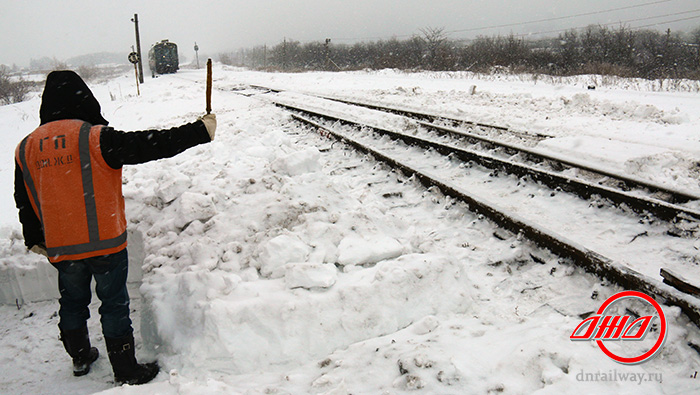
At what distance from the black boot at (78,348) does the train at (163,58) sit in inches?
1743

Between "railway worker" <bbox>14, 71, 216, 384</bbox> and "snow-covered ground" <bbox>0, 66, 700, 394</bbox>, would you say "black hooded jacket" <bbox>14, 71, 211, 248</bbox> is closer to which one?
"railway worker" <bbox>14, 71, 216, 384</bbox>

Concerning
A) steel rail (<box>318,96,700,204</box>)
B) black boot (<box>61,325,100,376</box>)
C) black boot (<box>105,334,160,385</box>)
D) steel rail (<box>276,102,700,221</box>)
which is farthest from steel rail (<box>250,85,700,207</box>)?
black boot (<box>61,325,100,376</box>)

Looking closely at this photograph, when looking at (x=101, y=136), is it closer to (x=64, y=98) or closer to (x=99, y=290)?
(x=64, y=98)

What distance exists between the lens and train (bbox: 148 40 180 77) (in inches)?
1620

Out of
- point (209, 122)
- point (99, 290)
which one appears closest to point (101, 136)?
point (209, 122)

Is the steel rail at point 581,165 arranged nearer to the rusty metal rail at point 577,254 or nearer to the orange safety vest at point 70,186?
the rusty metal rail at point 577,254

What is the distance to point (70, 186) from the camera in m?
2.33

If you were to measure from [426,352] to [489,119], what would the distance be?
28.8 feet

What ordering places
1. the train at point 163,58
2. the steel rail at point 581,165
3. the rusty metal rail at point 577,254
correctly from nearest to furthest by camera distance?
the rusty metal rail at point 577,254 → the steel rail at point 581,165 → the train at point 163,58

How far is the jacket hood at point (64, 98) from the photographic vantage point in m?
2.37

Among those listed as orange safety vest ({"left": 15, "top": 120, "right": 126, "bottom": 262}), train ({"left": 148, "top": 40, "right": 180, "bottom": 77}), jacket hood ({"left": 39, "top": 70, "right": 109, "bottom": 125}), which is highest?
train ({"left": 148, "top": 40, "right": 180, "bottom": 77})

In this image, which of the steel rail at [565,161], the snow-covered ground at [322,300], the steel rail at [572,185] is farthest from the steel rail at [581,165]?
the snow-covered ground at [322,300]

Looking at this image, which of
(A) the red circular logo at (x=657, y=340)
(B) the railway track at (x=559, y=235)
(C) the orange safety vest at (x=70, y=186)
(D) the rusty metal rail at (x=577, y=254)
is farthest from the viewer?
(B) the railway track at (x=559, y=235)

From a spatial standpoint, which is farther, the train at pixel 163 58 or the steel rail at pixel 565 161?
the train at pixel 163 58
